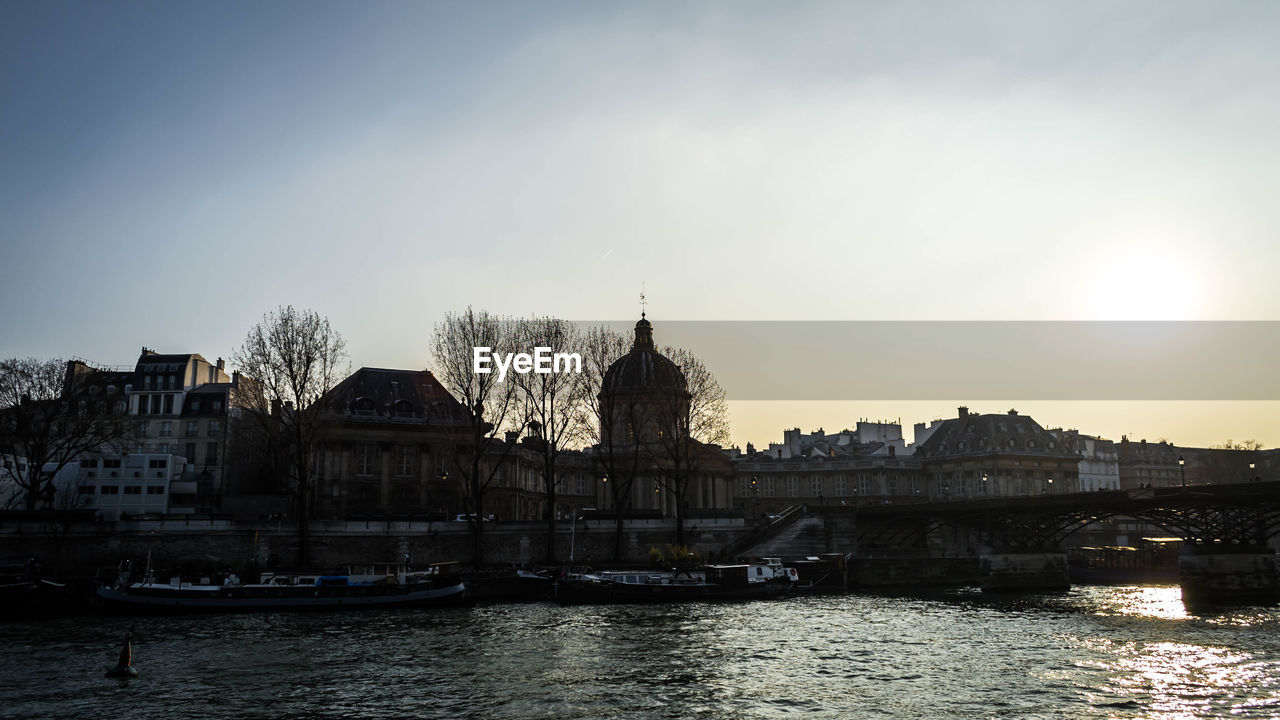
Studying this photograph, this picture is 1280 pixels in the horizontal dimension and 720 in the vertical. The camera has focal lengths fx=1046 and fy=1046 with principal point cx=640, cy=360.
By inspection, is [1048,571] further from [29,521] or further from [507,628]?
[29,521]

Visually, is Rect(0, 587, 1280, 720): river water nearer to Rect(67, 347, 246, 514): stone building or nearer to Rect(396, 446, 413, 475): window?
Rect(396, 446, 413, 475): window

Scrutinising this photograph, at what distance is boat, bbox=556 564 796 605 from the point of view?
67812 mm

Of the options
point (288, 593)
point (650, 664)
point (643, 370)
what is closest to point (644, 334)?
point (643, 370)

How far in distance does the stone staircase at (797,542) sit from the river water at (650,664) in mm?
27102

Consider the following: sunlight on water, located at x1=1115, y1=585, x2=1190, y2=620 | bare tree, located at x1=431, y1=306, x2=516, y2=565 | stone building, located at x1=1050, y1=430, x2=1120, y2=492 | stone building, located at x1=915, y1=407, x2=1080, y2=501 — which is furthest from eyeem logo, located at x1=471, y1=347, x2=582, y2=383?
stone building, located at x1=1050, y1=430, x2=1120, y2=492

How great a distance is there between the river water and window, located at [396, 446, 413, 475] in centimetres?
3667

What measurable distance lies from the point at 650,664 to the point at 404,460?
5950 cm

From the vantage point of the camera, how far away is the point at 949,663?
1677 inches

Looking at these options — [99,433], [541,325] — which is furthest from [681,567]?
[99,433]

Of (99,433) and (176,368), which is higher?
(176,368)

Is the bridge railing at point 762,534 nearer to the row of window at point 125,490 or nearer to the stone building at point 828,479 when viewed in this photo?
the row of window at point 125,490

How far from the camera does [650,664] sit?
137ft

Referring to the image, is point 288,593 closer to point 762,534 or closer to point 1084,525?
point 762,534

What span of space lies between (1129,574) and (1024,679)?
72770 mm
